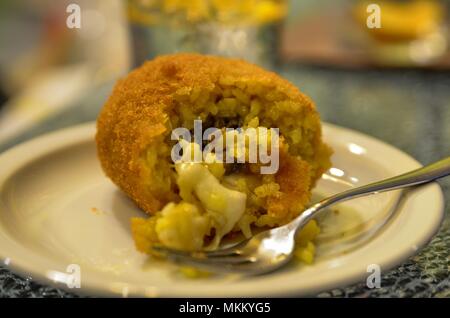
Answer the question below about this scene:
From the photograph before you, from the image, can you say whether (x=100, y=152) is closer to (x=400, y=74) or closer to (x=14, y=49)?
(x=400, y=74)

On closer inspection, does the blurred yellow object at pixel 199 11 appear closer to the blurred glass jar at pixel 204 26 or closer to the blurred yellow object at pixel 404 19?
the blurred glass jar at pixel 204 26

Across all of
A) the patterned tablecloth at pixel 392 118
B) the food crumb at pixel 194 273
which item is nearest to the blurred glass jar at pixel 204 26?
the patterned tablecloth at pixel 392 118

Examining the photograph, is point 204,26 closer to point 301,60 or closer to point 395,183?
point 301,60

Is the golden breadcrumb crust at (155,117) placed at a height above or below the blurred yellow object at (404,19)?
below

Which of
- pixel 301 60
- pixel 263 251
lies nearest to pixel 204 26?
pixel 301 60

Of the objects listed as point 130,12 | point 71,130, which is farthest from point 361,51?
point 71,130
